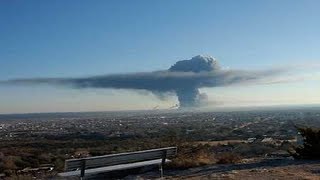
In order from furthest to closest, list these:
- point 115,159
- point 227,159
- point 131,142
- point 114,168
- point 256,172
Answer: point 131,142
point 227,159
point 256,172
point 114,168
point 115,159

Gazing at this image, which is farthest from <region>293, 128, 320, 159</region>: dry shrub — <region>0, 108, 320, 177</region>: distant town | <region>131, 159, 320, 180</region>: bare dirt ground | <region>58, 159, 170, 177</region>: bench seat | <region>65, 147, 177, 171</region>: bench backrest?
<region>58, 159, 170, 177</region>: bench seat

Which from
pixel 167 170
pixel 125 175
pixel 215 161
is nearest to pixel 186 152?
pixel 215 161

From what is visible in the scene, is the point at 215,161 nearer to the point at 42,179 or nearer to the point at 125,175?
the point at 125,175

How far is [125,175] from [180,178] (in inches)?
57.8

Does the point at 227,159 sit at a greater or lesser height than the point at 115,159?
lesser

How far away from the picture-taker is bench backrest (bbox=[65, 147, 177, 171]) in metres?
9.95

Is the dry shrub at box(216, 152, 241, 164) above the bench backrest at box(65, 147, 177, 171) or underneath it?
underneath

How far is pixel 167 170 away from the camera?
12.7 meters

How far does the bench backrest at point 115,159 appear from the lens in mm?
9945

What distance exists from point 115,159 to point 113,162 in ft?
0.27

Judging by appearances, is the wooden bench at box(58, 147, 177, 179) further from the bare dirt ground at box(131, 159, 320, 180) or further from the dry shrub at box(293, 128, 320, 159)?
the dry shrub at box(293, 128, 320, 159)

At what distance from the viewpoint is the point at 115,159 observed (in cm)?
1038

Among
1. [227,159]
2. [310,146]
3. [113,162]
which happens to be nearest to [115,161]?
[113,162]

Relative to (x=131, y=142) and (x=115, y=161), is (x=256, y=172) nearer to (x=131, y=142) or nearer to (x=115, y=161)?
(x=115, y=161)
